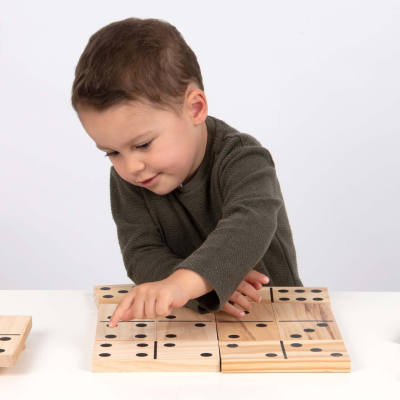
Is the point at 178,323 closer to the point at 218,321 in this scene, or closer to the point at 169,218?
the point at 218,321

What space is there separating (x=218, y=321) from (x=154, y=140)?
307 millimetres

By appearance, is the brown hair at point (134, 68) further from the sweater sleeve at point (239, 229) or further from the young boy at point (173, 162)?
the sweater sleeve at point (239, 229)

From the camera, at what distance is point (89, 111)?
3.43 ft

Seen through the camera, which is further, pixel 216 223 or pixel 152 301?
pixel 216 223

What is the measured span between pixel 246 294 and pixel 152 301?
9.5 inches

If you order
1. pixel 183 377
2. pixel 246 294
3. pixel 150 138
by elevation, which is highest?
pixel 150 138

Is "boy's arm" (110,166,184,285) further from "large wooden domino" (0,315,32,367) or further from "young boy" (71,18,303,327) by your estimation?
"large wooden domino" (0,315,32,367)

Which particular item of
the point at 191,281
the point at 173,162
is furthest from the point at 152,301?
the point at 173,162

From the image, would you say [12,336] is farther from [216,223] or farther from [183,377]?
[216,223]

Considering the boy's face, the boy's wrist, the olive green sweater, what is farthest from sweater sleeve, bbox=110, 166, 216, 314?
the boy's wrist

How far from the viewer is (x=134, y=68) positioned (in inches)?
41.2

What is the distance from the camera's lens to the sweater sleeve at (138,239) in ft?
3.97

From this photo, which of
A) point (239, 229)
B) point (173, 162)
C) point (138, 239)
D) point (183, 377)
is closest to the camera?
point (183, 377)

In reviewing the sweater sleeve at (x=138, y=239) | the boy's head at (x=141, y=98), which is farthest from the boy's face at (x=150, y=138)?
the sweater sleeve at (x=138, y=239)
